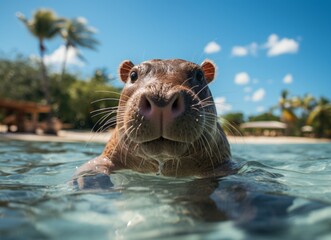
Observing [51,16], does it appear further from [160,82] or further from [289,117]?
A: [160,82]

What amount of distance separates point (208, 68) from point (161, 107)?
2.00 meters

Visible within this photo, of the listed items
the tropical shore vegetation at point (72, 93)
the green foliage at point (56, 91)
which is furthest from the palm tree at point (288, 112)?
the green foliage at point (56, 91)

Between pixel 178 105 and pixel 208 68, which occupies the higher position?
pixel 208 68

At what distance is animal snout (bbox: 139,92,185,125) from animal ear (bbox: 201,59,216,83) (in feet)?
5.87

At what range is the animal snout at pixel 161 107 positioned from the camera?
2.62 metres

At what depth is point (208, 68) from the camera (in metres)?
4.45

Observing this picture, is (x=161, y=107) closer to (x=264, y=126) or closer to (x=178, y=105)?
(x=178, y=105)

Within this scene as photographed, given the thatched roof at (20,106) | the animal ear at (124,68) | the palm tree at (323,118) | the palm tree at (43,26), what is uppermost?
the palm tree at (43,26)

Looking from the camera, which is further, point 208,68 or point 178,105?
point 208,68

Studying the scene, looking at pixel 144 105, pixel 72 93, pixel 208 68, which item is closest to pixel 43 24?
pixel 72 93

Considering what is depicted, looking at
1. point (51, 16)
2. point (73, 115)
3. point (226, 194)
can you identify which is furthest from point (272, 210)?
point (73, 115)

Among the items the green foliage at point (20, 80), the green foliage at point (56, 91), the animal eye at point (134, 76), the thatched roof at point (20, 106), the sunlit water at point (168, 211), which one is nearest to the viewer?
the sunlit water at point (168, 211)

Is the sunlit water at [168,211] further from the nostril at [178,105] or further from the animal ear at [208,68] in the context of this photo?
the animal ear at [208,68]

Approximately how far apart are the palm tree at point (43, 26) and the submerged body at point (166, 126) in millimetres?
27033
